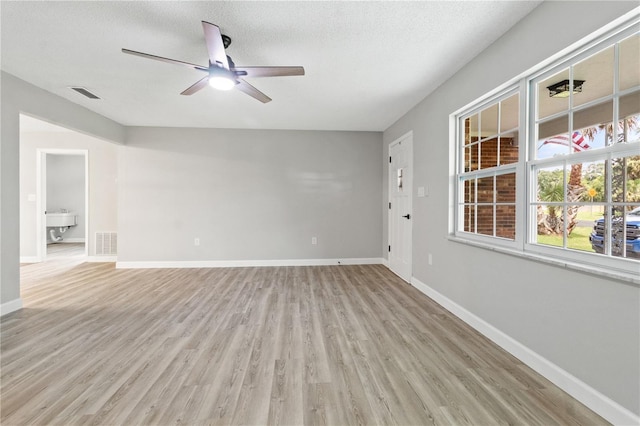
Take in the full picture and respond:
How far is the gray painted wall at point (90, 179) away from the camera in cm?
548

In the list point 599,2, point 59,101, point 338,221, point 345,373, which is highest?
point 59,101

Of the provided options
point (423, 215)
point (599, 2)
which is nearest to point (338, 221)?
point (423, 215)

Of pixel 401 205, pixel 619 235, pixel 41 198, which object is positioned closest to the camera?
pixel 619 235

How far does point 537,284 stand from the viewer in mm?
1961

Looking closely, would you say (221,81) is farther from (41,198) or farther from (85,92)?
(41,198)

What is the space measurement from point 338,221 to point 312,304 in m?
2.37

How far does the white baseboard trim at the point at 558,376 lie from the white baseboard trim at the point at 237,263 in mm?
2663

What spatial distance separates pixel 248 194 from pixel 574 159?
4.61 meters

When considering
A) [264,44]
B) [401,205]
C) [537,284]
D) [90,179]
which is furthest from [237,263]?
[537,284]

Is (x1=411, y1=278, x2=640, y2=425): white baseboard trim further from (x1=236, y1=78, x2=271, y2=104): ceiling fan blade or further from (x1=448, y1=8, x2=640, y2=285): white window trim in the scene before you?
(x1=236, y1=78, x2=271, y2=104): ceiling fan blade

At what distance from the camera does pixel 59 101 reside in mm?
3688

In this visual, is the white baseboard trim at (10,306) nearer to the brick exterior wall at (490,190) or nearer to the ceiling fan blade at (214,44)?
the ceiling fan blade at (214,44)

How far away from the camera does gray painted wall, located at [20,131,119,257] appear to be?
548 cm

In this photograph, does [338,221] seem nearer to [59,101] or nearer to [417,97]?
[417,97]
